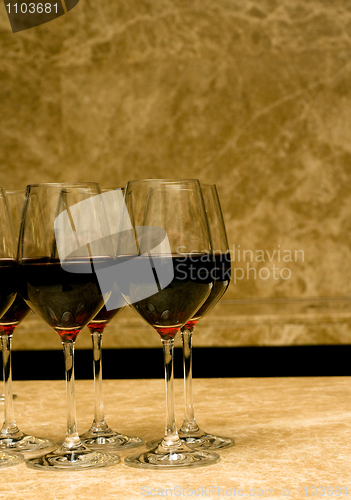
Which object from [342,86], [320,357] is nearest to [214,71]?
[342,86]

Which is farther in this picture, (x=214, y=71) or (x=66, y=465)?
(x=214, y=71)

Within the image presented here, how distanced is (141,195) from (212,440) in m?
0.29

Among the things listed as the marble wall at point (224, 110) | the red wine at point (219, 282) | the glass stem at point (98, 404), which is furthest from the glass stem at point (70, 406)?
the marble wall at point (224, 110)

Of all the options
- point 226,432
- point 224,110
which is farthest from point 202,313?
point 224,110

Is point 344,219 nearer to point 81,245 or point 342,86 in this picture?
point 342,86

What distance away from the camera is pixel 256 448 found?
0.65m

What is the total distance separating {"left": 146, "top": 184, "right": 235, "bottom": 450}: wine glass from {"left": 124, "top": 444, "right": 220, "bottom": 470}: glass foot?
50mm

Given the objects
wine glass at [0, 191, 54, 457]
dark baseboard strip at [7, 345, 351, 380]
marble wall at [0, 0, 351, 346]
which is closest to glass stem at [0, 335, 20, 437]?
wine glass at [0, 191, 54, 457]

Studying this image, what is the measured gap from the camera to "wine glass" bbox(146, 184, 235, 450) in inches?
27.6

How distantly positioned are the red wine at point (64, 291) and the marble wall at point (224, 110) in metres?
1.84

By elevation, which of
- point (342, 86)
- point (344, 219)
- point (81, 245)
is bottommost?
point (81, 245)

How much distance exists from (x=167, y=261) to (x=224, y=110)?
1920mm

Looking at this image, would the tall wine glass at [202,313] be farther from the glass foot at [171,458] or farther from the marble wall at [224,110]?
the marble wall at [224,110]

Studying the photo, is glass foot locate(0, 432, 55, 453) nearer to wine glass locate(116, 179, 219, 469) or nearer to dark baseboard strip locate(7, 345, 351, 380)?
wine glass locate(116, 179, 219, 469)
